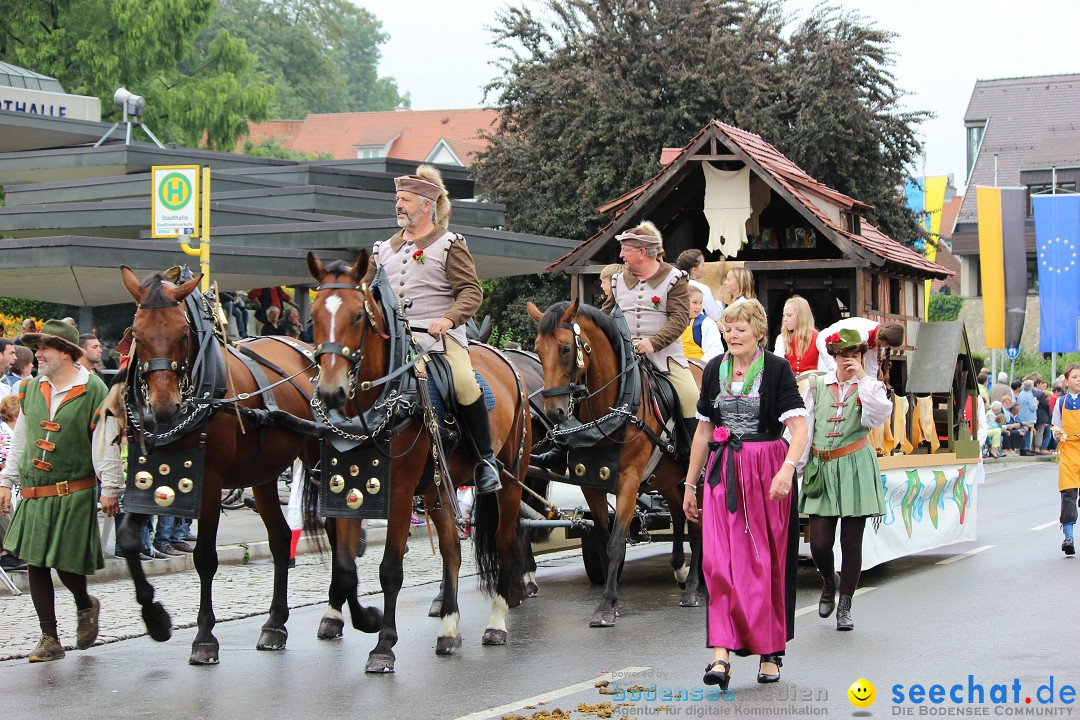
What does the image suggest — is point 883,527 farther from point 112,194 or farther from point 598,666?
point 112,194

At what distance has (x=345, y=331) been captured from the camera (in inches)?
311

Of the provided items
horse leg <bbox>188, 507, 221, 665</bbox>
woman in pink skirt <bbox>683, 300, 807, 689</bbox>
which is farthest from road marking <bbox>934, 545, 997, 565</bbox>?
horse leg <bbox>188, 507, 221, 665</bbox>

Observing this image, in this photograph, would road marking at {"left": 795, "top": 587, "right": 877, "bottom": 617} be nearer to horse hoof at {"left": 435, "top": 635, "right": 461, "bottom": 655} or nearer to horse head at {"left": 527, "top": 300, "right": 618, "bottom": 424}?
horse head at {"left": 527, "top": 300, "right": 618, "bottom": 424}

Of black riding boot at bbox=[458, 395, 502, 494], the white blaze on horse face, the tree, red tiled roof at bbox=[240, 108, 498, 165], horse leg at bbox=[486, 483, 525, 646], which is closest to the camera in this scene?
the white blaze on horse face

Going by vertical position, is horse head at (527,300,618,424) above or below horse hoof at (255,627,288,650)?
above

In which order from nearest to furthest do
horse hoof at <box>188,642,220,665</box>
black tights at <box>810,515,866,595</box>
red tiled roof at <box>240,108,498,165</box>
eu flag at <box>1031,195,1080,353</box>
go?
1. horse hoof at <box>188,642,220,665</box>
2. black tights at <box>810,515,866,595</box>
3. eu flag at <box>1031,195,1080,353</box>
4. red tiled roof at <box>240,108,498,165</box>

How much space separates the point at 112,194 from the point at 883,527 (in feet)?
58.2

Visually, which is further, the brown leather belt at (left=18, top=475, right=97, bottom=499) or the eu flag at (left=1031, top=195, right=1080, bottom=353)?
the eu flag at (left=1031, top=195, right=1080, bottom=353)

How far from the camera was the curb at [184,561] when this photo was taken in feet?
37.6

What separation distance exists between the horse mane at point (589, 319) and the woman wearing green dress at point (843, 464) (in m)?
1.58

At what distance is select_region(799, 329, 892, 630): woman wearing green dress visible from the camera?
30.5 feet

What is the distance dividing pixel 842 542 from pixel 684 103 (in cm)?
2054

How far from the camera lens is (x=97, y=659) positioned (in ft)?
28.1

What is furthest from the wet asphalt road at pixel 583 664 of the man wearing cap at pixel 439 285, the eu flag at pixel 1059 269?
the eu flag at pixel 1059 269
